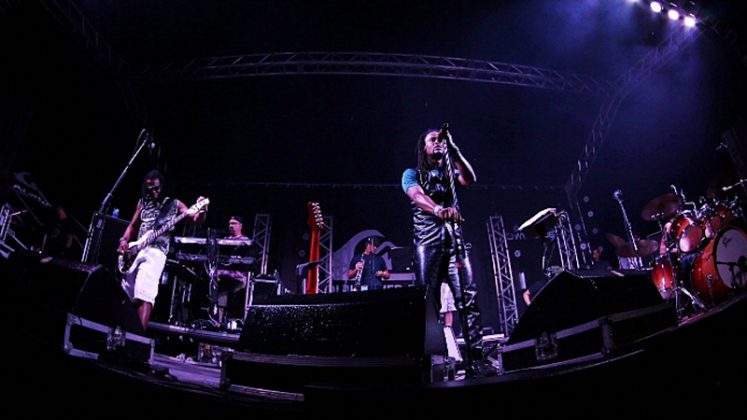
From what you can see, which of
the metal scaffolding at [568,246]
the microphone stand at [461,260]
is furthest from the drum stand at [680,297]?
the microphone stand at [461,260]

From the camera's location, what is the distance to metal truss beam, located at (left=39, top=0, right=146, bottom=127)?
707 cm

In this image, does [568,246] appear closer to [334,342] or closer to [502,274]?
[502,274]

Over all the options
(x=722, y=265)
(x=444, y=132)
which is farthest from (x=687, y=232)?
(x=444, y=132)

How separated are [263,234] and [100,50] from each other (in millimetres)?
6738

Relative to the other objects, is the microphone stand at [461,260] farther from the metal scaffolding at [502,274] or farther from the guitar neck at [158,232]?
the metal scaffolding at [502,274]

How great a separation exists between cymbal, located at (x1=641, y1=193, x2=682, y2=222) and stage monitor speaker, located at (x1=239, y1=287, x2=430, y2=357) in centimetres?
830

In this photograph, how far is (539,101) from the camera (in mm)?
10266

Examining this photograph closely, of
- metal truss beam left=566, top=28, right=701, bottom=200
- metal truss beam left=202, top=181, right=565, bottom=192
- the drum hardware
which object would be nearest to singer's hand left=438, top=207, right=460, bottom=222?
the drum hardware

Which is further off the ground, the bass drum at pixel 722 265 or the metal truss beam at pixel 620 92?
the metal truss beam at pixel 620 92

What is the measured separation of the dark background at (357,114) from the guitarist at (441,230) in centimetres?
601

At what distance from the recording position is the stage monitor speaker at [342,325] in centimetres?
185

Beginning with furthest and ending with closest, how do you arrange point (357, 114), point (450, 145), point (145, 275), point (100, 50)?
point (357, 114)
point (100, 50)
point (145, 275)
point (450, 145)

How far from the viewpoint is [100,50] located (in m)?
8.02

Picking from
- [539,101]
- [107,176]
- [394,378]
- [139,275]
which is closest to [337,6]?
[539,101]
